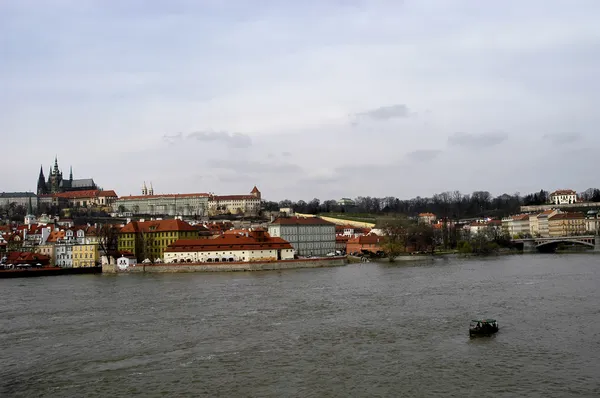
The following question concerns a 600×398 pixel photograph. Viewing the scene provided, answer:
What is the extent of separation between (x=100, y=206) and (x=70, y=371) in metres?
150

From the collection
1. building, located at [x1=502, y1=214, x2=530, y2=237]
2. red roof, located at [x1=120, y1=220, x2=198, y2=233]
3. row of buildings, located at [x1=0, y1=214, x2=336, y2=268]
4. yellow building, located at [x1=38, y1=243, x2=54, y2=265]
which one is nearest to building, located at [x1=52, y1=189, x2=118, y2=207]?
row of buildings, located at [x1=0, y1=214, x2=336, y2=268]

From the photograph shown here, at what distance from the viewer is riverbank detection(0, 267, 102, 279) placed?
54.9 meters

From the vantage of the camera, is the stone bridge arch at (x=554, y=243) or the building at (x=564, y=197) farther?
the building at (x=564, y=197)

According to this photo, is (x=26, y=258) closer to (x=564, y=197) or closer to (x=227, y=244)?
(x=227, y=244)

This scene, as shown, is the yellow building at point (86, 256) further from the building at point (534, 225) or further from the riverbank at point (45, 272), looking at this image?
the building at point (534, 225)

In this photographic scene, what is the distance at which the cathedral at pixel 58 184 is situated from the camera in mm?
170500

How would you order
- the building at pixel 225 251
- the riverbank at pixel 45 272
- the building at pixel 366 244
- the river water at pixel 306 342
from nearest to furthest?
the river water at pixel 306 342, the riverbank at pixel 45 272, the building at pixel 225 251, the building at pixel 366 244

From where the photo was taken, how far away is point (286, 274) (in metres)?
49.2

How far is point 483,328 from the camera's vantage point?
70.8ft

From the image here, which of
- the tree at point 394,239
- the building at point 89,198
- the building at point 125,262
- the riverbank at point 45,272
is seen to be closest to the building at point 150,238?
the building at point 125,262

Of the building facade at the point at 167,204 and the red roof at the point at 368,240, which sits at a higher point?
the building facade at the point at 167,204

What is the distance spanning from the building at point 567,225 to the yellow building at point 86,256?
69.5m

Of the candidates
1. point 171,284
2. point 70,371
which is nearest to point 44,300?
point 171,284

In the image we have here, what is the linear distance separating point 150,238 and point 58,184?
11880 cm
